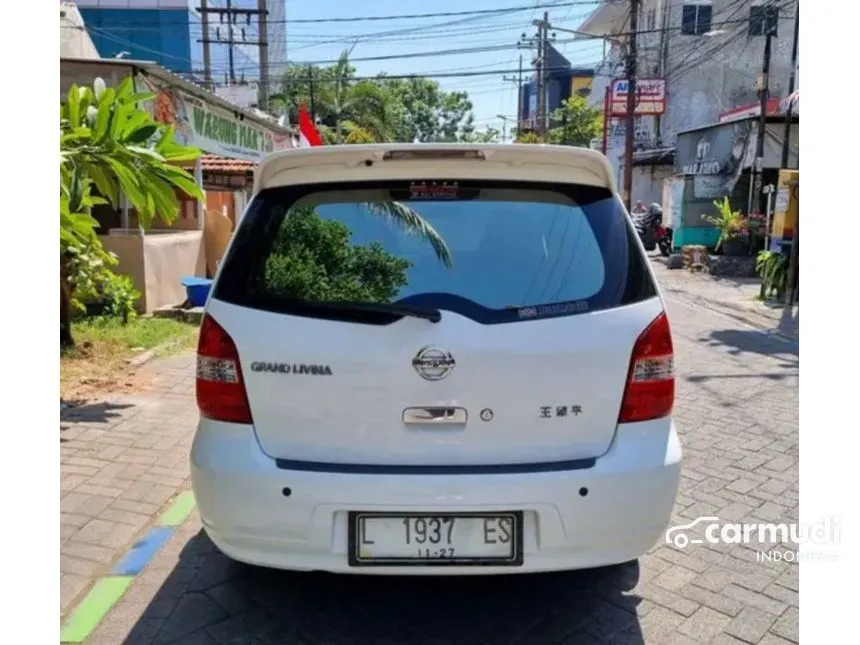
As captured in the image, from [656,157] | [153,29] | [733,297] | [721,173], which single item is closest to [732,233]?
[721,173]

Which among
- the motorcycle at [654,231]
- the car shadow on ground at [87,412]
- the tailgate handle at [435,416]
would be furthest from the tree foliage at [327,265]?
the motorcycle at [654,231]

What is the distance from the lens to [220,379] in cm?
246

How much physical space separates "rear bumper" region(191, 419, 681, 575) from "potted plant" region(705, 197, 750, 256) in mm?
16306

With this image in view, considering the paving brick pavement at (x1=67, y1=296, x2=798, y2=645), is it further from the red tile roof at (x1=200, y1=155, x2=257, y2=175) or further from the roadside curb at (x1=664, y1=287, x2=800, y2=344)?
A: the red tile roof at (x1=200, y1=155, x2=257, y2=175)

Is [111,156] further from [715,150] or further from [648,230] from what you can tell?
[648,230]

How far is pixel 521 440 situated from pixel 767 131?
1812 cm

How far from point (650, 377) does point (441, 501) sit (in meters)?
0.81

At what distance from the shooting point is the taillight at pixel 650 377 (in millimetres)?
2426

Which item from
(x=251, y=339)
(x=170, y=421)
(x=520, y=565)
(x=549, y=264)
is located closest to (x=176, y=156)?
(x=170, y=421)

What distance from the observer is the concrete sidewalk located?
10.9 ft

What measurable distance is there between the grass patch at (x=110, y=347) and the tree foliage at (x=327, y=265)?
401cm

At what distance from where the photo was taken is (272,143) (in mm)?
15633

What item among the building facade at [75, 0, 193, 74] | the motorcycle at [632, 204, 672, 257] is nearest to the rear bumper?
the motorcycle at [632, 204, 672, 257]

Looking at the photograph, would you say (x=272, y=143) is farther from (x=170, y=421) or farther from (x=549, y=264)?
(x=549, y=264)
